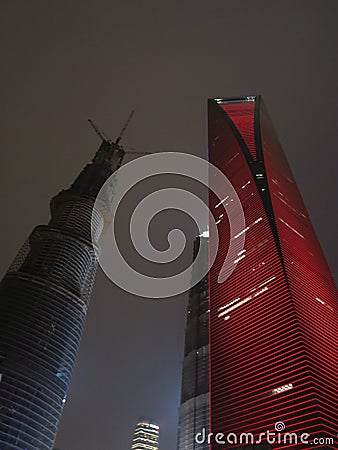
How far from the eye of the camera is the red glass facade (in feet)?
264

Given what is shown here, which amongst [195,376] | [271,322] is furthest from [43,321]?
[271,322]

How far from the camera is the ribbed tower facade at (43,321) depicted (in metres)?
103

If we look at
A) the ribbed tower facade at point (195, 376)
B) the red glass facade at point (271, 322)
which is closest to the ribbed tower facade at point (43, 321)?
the ribbed tower facade at point (195, 376)

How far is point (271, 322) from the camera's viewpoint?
95.3 metres

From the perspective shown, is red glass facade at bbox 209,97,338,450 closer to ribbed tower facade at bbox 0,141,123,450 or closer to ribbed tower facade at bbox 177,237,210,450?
ribbed tower facade at bbox 177,237,210,450

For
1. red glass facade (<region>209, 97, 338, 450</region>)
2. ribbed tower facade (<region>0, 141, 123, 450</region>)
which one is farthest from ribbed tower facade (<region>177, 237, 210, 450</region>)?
ribbed tower facade (<region>0, 141, 123, 450</region>)

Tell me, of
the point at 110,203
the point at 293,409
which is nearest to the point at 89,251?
the point at 110,203

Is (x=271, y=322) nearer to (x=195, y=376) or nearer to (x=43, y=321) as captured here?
(x=195, y=376)

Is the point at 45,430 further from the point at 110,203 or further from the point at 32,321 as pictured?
the point at 110,203

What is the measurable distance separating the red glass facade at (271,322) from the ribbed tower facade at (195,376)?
15.3m

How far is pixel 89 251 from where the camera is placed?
152750 millimetres

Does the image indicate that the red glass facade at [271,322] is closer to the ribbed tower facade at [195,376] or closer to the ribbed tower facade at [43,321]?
the ribbed tower facade at [195,376]

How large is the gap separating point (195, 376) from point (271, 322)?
3908 cm

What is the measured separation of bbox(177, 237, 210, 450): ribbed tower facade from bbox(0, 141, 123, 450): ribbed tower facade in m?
34.0
